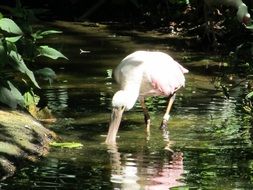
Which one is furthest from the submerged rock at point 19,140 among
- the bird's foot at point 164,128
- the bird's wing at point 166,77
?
the bird's wing at point 166,77

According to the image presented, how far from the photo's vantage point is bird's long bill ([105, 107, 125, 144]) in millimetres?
7031

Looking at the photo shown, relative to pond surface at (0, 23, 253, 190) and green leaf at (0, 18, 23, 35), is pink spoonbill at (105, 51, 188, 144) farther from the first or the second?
green leaf at (0, 18, 23, 35)

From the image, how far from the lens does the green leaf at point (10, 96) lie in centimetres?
602

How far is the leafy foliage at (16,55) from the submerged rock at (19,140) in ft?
0.93

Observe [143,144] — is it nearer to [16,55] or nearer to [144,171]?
[144,171]

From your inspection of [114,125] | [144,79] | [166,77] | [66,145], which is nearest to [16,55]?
[66,145]

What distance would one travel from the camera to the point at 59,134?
7328 millimetres

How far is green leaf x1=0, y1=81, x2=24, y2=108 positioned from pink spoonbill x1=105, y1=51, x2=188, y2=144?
4.64 feet

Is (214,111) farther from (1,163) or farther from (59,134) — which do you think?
(1,163)

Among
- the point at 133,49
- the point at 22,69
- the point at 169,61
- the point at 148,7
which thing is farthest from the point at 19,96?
the point at 148,7

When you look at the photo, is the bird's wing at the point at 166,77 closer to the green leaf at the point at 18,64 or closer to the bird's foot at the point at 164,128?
the bird's foot at the point at 164,128

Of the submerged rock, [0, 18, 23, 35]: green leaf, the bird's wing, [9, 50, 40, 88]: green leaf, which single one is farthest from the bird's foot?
[0, 18, 23, 35]: green leaf

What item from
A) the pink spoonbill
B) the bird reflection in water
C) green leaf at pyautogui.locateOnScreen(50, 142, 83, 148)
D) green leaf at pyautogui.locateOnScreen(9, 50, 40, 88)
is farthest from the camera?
the pink spoonbill

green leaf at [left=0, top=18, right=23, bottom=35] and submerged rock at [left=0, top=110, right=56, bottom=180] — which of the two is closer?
submerged rock at [left=0, top=110, right=56, bottom=180]
